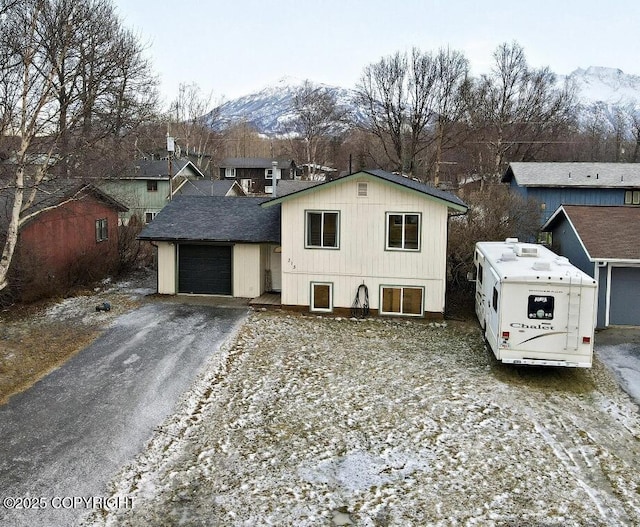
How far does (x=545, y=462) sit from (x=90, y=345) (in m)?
11.3

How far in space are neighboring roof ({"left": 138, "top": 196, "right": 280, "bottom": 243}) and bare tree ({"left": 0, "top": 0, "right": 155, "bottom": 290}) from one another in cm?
401

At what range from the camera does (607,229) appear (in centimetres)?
1839

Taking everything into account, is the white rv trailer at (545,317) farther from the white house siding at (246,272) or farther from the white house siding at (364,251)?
the white house siding at (246,272)

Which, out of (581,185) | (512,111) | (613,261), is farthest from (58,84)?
(512,111)

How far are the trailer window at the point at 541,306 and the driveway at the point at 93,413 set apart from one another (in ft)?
25.1

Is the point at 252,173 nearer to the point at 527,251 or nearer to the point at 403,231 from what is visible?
the point at 403,231

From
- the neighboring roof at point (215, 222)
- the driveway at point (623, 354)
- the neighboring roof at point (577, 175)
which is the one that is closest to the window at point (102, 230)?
the neighboring roof at point (215, 222)

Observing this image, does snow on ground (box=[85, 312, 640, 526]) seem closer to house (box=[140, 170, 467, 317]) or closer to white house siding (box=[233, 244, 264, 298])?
house (box=[140, 170, 467, 317])

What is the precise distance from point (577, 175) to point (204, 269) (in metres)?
24.5

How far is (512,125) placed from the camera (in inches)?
1834

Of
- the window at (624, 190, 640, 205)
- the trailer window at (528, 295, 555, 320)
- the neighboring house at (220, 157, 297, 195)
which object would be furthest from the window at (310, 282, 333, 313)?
the neighboring house at (220, 157, 297, 195)

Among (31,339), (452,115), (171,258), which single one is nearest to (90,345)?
(31,339)

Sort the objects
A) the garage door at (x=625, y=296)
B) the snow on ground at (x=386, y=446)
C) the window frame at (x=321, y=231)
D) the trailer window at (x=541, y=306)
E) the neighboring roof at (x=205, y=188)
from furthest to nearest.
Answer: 1. the neighboring roof at (x=205, y=188)
2. the window frame at (x=321, y=231)
3. the garage door at (x=625, y=296)
4. the trailer window at (x=541, y=306)
5. the snow on ground at (x=386, y=446)

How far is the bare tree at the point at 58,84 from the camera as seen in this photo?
1500cm
